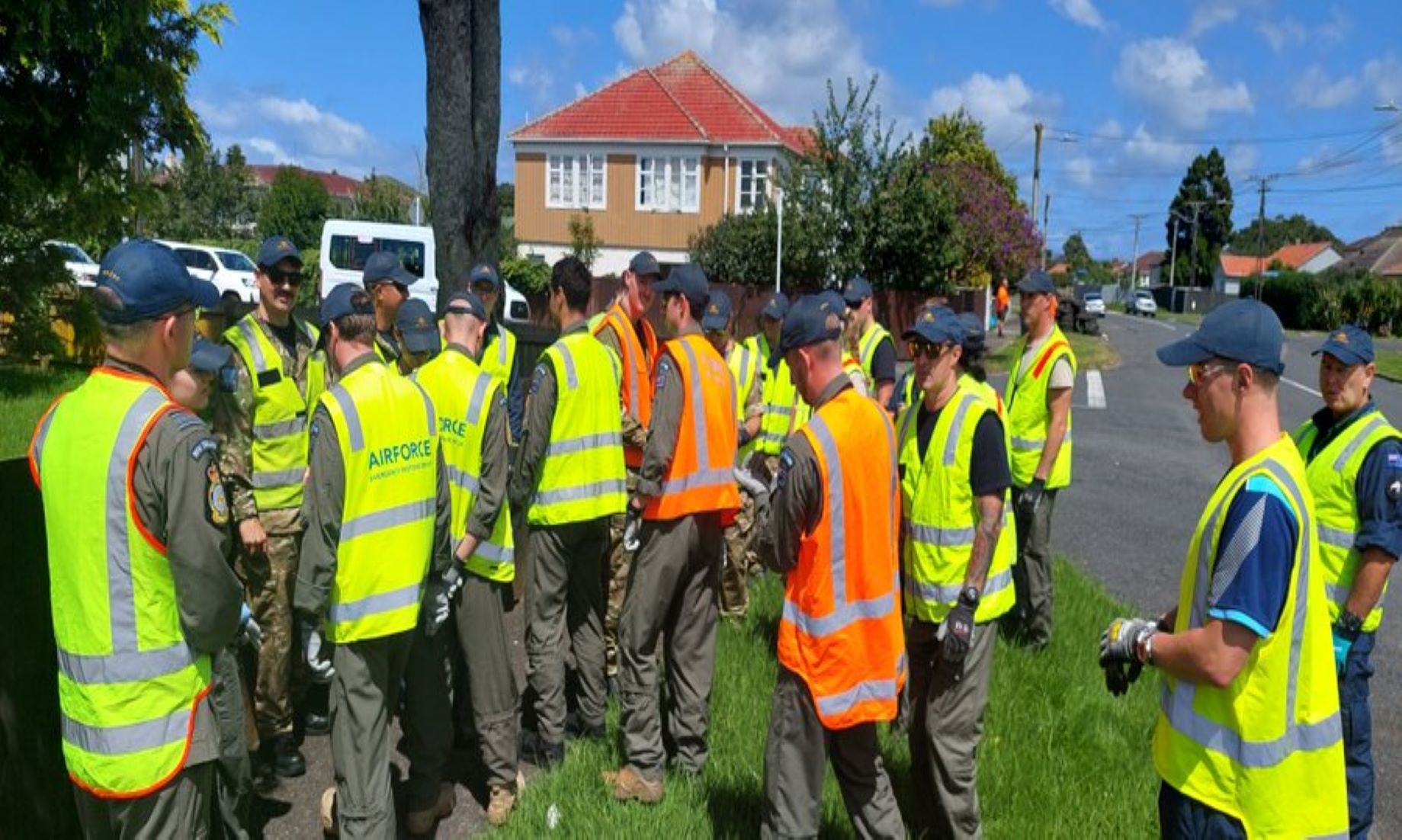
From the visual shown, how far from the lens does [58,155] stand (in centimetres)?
888

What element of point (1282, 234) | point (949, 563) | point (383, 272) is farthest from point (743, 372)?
point (1282, 234)

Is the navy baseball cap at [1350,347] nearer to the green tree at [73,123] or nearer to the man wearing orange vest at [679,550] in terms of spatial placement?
the man wearing orange vest at [679,550]

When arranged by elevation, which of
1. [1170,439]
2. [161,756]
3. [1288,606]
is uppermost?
[1288,606]

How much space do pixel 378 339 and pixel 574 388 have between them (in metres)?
1.56

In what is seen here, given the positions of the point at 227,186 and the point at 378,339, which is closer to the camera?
the point at 378,339

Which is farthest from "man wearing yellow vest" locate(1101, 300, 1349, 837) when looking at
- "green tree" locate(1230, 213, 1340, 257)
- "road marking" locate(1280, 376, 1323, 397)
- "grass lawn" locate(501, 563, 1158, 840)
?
"green tree" locate(1230, 213, 1340, 257)

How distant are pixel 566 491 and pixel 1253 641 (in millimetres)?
3024

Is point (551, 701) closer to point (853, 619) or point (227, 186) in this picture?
point (853, 619)

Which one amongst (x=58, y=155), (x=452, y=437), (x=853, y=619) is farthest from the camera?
(x=58, y=155)

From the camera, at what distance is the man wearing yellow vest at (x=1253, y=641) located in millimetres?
2459

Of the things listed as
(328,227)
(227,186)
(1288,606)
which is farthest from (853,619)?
(227,186)

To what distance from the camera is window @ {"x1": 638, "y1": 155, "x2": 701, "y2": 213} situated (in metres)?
40.6

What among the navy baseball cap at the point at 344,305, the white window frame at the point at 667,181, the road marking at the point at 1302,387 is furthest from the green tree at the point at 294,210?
the navy baseball cap at the point at 344,305

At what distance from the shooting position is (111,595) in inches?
105
